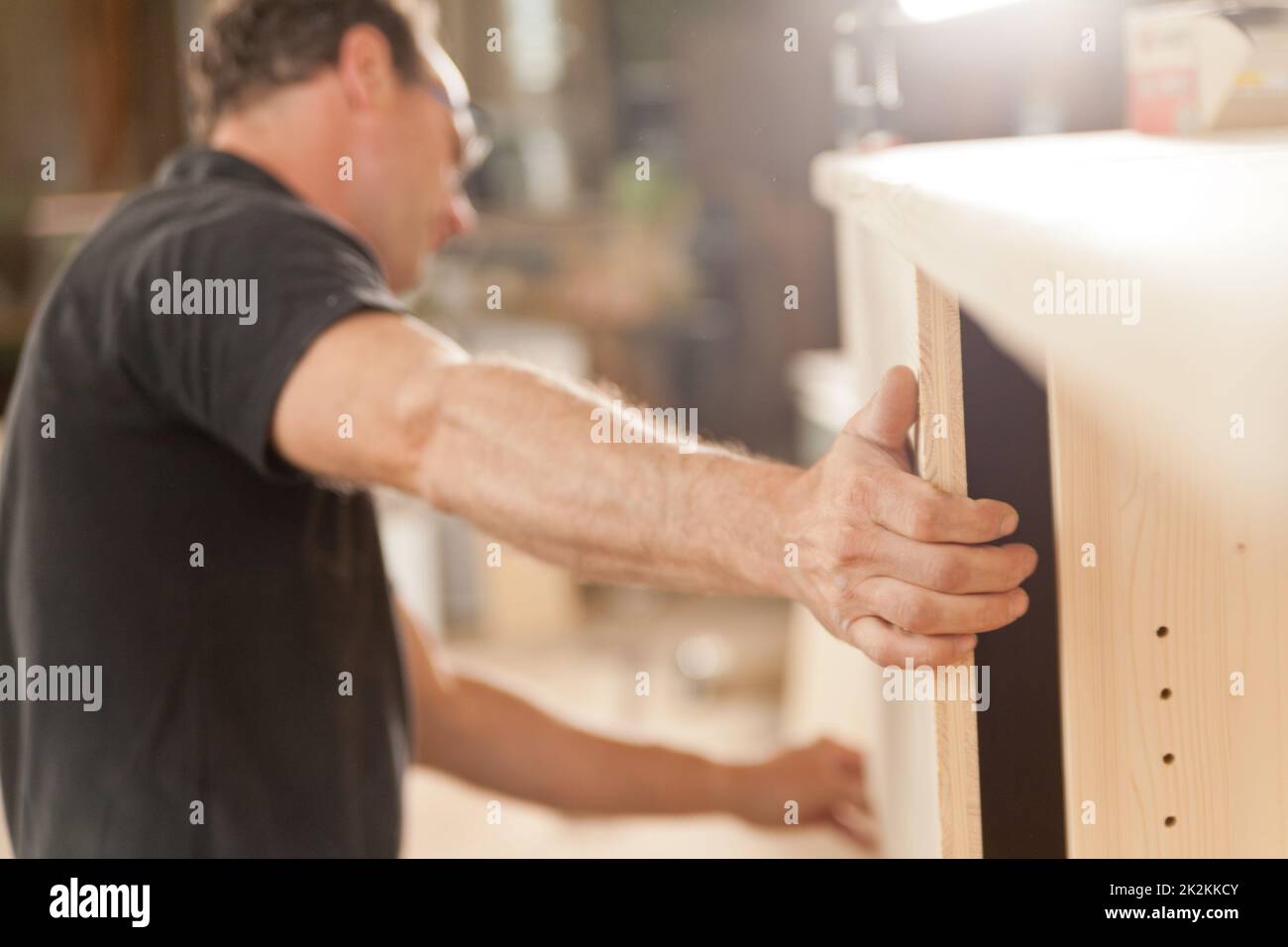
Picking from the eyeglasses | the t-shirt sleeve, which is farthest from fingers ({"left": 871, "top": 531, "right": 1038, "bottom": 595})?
the eyeglasses

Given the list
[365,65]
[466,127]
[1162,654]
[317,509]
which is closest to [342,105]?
[365,65]

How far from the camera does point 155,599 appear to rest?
0.94 m

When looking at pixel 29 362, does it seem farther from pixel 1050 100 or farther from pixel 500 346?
pixel 500 346

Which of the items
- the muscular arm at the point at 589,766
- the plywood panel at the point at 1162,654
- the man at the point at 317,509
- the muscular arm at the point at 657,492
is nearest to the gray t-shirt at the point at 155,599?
the man at the point at 317,509

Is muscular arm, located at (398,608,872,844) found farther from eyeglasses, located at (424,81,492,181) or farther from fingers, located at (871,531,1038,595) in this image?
fingers, located at (871,531,1038,595)

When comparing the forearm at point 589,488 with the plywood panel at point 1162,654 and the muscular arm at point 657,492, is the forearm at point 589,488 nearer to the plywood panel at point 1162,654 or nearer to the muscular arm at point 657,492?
the muscular arm at point 657,492

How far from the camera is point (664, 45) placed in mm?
4789

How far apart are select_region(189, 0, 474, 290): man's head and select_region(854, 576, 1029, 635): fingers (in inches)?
31.6

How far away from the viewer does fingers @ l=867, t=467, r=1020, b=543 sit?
51 cm

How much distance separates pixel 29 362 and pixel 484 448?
1.57 ft

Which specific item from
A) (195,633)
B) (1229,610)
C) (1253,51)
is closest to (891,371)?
(1229,610)

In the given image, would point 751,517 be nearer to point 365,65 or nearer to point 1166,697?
point 1166,697

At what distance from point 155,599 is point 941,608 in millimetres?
647

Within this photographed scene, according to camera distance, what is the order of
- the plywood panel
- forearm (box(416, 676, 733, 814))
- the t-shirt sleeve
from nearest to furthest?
the plywood panel
the t-shirt sleeve
forearm (box(416, 676, 733, 814))
